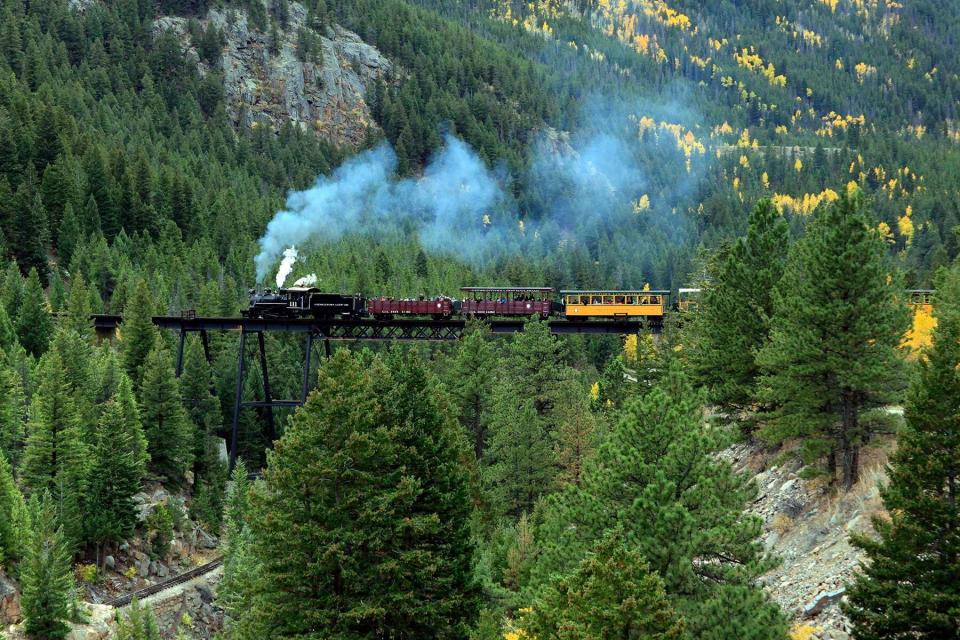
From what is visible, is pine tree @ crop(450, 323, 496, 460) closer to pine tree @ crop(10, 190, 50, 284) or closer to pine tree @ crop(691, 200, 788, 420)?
pine tree @ crop(691, 200, 788, 420)

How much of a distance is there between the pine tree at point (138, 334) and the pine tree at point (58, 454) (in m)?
17.4

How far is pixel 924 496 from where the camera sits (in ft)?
77.3

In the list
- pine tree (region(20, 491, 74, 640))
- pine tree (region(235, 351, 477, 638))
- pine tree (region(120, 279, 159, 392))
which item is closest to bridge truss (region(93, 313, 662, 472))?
pine tree (region(120, 279, 159, 392))

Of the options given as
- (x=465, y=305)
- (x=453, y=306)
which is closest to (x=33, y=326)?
(x=453, y=306)

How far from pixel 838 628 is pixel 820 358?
927 cm

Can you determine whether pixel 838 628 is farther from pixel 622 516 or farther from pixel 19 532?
pixel 19 532

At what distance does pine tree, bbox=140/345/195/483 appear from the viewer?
2539 inches

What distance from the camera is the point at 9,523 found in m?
48.9

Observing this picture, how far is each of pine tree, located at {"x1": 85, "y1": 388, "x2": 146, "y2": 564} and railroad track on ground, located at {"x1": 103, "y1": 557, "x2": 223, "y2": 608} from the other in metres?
3.60

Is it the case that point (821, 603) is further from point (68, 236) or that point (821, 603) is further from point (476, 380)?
point (68, 236)

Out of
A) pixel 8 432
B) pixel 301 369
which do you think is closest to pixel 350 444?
pixel 8 432

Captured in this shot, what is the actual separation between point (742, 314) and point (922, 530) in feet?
57.1

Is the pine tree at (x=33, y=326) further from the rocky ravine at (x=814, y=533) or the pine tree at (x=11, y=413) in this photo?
the rocky ravine at (x=814, y=533)

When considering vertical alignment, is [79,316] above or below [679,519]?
above
